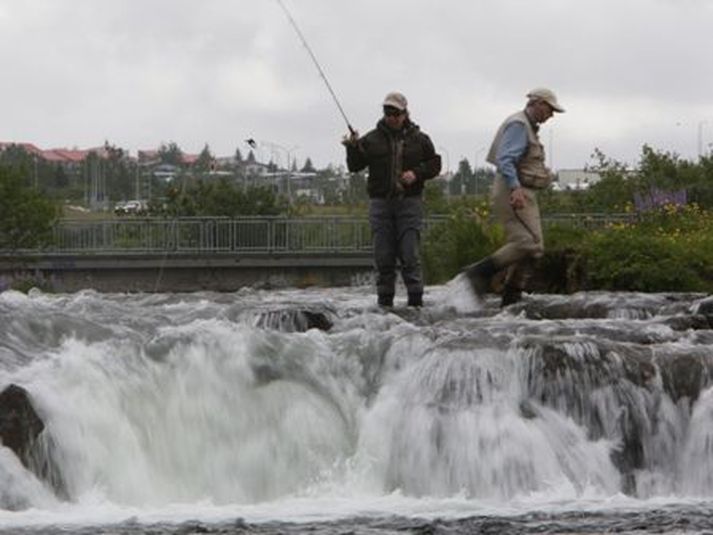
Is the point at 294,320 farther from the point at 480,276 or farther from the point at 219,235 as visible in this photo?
the point at 219,235

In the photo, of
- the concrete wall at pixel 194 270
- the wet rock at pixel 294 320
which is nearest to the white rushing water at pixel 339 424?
the wet rock at pixel 294 320

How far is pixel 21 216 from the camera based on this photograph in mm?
42250

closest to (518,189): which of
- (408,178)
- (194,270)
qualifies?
(408,178)

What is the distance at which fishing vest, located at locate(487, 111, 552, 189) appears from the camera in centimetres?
1642

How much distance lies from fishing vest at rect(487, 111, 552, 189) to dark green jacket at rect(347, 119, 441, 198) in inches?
27.1

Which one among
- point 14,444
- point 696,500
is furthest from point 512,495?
point 14,444

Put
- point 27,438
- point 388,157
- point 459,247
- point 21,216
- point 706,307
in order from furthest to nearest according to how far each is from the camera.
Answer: point 21,216 < point 459,247 < point 388,157 < point 706,307 < point 27,438

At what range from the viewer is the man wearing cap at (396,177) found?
52.8ft

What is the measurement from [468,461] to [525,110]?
5298 millimetres

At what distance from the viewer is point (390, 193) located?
53.3 ft

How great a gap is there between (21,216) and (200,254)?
4.46 meters

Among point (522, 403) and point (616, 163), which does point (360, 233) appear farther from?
point (522, 403)

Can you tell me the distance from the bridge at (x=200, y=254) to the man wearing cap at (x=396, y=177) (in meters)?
22.6

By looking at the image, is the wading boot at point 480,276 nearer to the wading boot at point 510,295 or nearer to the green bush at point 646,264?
the wading boot at point 510,295
